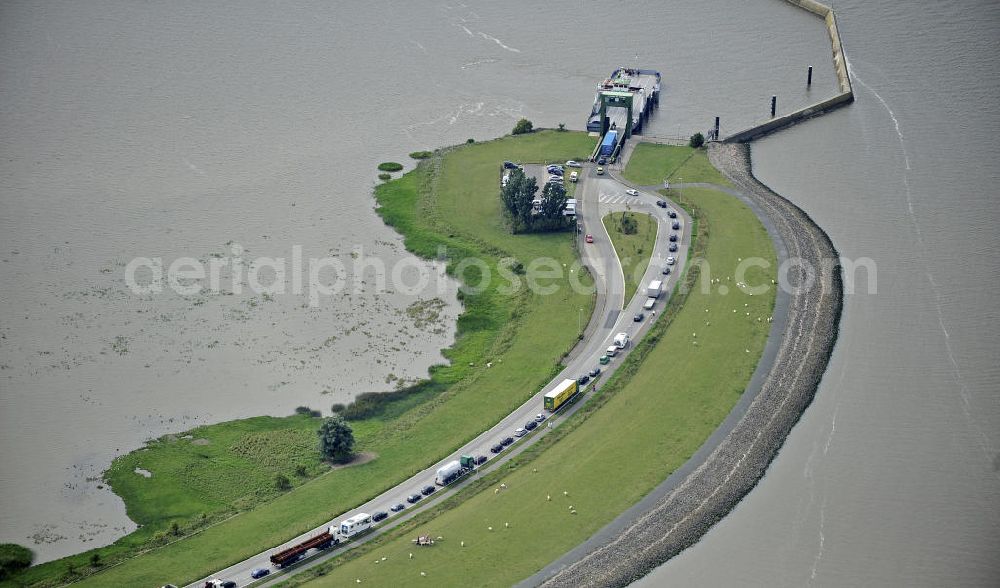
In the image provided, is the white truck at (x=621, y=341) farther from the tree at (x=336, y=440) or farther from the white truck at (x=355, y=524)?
the white truck at (x=355, y=524)

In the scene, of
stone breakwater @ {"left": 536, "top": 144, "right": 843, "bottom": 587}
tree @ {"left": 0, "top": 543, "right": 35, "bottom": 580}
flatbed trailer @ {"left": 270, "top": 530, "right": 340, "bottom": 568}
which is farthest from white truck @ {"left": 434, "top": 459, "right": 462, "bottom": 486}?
tree @ {"left": 0, "top": 543, "right": 35, "bottom": 580}

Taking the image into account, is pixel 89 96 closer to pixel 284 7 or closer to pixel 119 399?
pixel 284 7

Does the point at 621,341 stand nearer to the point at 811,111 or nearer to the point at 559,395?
the point at 559,395

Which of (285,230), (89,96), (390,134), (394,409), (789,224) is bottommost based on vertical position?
(394,409)

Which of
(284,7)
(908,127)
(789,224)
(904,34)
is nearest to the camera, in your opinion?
(789,224)

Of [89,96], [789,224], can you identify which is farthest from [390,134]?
[789,224]

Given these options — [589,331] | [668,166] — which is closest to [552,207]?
[668,166]

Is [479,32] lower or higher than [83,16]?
lower

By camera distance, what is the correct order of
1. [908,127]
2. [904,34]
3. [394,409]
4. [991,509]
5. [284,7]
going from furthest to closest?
[284,7] < [904,34] < [908,127] < [394,409] < [991,509]
